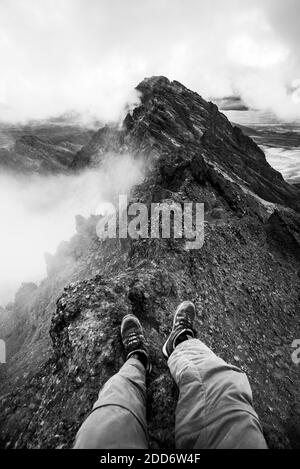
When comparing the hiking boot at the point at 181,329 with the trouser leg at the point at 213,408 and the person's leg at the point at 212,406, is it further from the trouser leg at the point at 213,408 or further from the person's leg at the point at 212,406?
the trouser leg at the point at 213,408

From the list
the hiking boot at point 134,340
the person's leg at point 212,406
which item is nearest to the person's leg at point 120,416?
the hiking boot at point 134,340

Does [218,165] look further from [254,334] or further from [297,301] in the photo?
[254,334]

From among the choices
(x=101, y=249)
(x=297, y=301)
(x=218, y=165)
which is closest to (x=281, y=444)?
(x=297, y=301)

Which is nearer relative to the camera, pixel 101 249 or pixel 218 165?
pixel 101 249

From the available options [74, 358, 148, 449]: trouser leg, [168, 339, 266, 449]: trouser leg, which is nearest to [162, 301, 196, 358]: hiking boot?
[168, 339, 266, 449]: trouser leg

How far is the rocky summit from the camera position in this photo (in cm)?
656

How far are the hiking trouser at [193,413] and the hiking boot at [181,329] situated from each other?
45.9 inches

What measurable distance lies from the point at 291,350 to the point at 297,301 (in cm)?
272

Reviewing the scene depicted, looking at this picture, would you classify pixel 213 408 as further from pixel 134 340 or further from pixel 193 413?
pixel 134 340

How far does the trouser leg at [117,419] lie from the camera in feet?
13.3

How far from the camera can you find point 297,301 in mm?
11875

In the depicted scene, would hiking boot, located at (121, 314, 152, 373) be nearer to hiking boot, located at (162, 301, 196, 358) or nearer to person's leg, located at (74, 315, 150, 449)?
person's leg, located at (74, 315, 150, 449)

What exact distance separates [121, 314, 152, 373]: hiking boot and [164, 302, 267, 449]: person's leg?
0.68m

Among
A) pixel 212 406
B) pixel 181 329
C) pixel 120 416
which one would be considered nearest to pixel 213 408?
pixel 212 406
